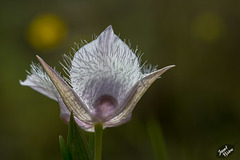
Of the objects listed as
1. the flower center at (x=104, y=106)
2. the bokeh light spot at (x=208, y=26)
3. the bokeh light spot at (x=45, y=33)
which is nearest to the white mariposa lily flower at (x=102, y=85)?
the flower center at (x=104, y=106)

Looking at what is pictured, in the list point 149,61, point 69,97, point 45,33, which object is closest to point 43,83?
point 69,97

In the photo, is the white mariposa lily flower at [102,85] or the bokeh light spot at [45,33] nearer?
the white mariposa lily flower at [102,85]

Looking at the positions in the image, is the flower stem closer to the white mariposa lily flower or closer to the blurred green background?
the white mariposa lily flower

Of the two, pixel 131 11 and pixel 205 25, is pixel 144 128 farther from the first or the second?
pixel 131 11

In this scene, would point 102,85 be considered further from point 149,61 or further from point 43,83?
point 149,61

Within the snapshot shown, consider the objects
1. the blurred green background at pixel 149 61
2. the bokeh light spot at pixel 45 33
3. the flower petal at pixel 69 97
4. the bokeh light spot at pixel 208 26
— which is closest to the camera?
the flower petal at pixel 69 97

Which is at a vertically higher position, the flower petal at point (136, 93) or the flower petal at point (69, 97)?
the flower petal at point (69, 97)

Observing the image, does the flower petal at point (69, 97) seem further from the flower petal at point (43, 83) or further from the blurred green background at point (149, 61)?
the blurred green background at point (149, 61)
